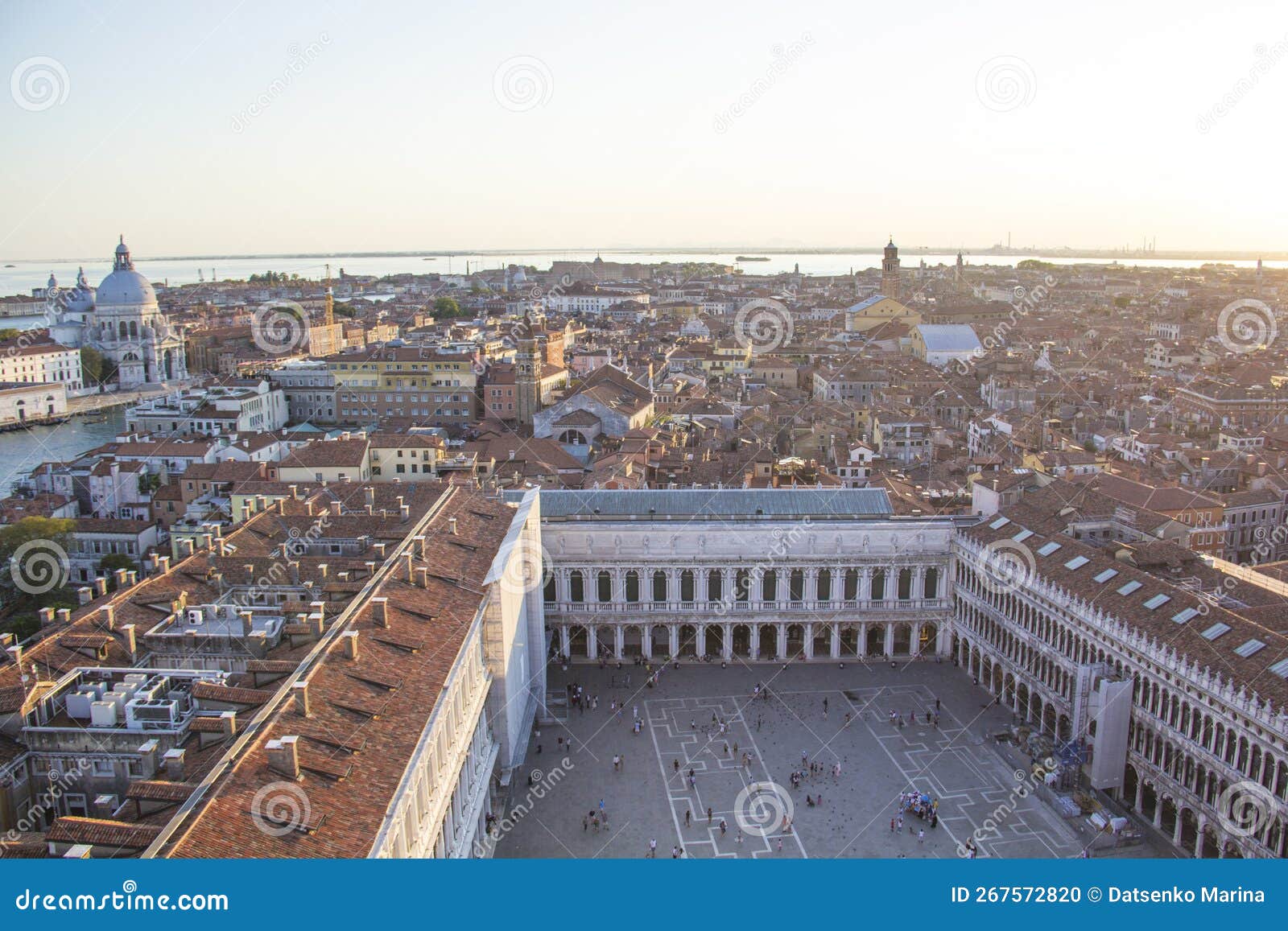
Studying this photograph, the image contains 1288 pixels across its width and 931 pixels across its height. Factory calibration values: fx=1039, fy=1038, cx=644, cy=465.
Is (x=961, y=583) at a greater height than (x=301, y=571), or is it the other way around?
(x=301, y=571)

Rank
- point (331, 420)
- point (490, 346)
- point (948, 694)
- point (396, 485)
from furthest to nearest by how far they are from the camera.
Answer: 1. point (490, 346)
2. point (331, 420)
3. point (396, 485)
4. point (948, 694)

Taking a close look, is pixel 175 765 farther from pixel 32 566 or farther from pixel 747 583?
pixel 32 566

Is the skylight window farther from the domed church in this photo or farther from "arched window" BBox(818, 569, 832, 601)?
the domed church

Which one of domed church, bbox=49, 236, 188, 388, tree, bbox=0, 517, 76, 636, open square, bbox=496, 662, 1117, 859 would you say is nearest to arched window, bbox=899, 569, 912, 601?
open square, bbox=496, 662, 1117, 859

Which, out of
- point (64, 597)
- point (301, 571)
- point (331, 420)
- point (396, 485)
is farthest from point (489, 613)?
point (331, 420)

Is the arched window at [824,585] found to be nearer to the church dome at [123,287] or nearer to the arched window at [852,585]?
the arched window at [852,585]

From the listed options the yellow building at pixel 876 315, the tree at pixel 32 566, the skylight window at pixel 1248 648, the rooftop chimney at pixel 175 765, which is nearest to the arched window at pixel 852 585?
the skylight window at pixel 1248 648

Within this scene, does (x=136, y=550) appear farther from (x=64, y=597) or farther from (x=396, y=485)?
(x=396, y=485)
